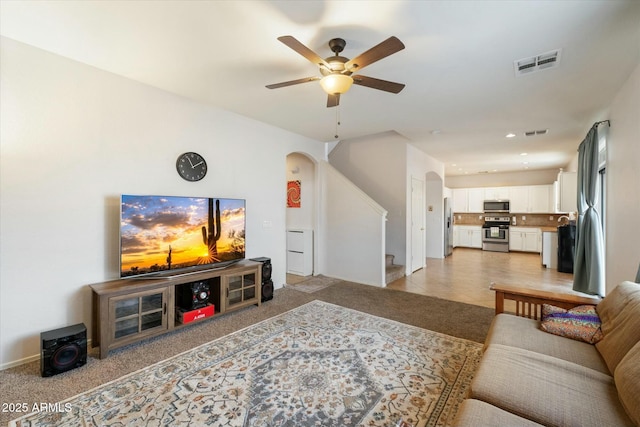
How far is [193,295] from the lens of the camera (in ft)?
10.4

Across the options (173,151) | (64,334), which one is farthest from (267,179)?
(64,334)

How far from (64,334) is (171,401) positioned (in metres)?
1.19

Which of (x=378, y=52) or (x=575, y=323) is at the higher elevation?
(x=378, y=52)

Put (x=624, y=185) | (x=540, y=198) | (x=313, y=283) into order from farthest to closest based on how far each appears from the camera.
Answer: (x=540, y=198) < (x=313, y=283) < (x=624, y=185)

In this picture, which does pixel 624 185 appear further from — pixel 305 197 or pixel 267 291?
pixel 305 197

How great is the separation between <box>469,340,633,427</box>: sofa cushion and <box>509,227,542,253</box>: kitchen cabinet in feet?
29.0

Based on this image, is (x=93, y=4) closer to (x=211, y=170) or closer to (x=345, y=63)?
(x=345, y=63)

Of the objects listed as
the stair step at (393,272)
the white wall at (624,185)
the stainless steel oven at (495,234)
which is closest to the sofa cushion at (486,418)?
the white wall at (624,185)

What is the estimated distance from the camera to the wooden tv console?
250 cm

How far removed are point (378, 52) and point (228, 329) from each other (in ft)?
9.98

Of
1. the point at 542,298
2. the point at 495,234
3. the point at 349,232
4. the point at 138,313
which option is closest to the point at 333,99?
the point at 542,298

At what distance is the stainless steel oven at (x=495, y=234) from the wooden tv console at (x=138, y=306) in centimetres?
893

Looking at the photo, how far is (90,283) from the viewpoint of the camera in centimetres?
275

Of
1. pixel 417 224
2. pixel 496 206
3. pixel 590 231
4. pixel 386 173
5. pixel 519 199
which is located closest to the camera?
pixel 590 231
